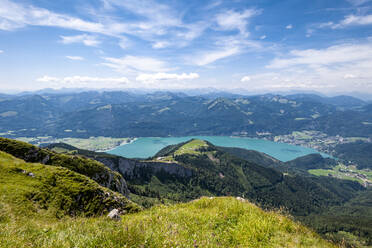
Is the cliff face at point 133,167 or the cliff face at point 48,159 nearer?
the cliff face at point 48,159

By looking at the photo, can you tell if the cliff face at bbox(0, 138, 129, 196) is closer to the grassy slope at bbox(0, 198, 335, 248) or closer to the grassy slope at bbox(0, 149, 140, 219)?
the grassy slope at bbox(0, 149, 140, 219)

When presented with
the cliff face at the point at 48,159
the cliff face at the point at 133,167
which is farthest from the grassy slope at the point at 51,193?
the cliff face at the point at 133,167

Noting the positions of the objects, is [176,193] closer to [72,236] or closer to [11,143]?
[11,143]

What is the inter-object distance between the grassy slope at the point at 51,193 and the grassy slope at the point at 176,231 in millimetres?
6695

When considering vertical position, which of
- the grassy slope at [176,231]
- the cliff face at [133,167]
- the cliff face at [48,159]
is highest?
the grassy slope at [176,231]

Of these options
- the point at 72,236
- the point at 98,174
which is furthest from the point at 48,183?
the point at 98,174

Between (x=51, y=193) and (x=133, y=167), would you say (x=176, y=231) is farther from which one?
(x=133, y=167)

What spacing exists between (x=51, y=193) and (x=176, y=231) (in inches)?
558

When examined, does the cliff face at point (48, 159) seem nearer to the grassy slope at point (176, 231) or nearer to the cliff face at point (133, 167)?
the grassy slope at point (176, 231)

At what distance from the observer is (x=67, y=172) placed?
18641 millimetres

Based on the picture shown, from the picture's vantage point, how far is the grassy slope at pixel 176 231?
148 inches

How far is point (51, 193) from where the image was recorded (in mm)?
14266

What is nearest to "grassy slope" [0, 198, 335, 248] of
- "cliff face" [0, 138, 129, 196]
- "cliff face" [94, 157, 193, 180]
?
"cliff face" [0, 138, 129, 196]

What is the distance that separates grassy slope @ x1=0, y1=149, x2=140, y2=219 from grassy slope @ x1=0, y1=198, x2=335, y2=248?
670cm
